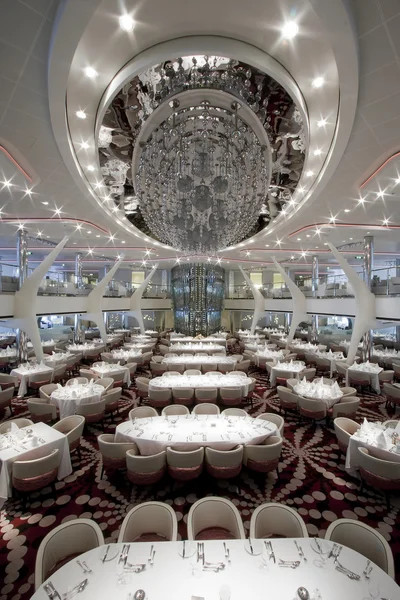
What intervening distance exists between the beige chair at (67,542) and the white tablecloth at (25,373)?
7.12m

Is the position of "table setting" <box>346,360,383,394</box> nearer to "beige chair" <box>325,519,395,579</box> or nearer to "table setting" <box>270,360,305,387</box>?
"table setting" <box>270,360,305,387</box>

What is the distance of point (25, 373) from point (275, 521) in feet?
29.1

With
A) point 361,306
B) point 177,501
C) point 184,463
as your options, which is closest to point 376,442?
point 184,463

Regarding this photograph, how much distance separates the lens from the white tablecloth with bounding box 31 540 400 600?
2338mm

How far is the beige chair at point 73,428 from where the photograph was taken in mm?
5395

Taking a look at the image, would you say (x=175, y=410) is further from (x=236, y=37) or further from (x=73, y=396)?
(x=236, y=37)

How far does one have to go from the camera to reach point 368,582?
243cm

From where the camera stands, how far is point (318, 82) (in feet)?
13.1

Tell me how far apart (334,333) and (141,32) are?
24.5m

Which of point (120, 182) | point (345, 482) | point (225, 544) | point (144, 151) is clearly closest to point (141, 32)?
point (144, 151)

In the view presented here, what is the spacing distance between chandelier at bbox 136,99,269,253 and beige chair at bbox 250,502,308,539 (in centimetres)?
459

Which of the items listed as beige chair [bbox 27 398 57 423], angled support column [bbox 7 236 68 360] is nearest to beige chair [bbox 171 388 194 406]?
beige chair [bbox 27 398 57 423]

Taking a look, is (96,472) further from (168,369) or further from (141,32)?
(141,32)

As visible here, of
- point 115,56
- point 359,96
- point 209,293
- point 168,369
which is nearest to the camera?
point 115,56
